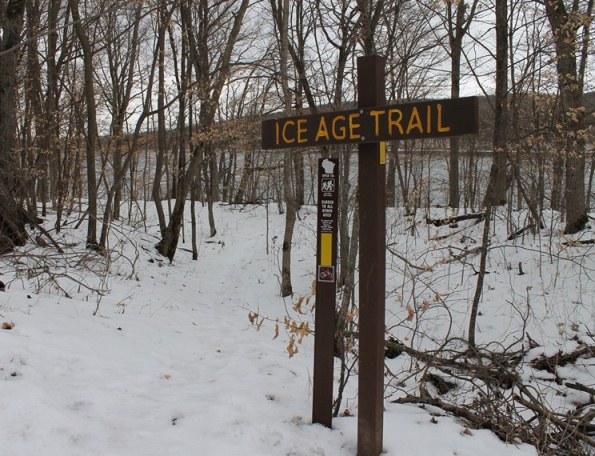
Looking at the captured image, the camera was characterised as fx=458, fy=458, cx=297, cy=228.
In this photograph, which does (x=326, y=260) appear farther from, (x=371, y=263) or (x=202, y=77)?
(x=202, y=77)

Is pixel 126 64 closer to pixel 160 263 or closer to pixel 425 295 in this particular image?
pixel 160 263

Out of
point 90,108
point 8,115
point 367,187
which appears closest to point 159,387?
point 367,187

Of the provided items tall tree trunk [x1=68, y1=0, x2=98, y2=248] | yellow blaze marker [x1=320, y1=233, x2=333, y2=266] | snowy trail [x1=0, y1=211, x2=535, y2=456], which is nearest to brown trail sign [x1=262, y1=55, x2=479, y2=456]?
yellow blaze marker [x1=320, y1=233, x2=333, y2=266]

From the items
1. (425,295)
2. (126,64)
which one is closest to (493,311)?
(425,295)

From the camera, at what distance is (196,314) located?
6906mm

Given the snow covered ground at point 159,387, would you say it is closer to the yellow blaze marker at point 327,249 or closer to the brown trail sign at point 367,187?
the brown trail sign at point 367,187

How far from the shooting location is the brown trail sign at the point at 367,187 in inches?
91.6

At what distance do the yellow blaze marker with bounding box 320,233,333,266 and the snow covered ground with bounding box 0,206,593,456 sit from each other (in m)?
1.08

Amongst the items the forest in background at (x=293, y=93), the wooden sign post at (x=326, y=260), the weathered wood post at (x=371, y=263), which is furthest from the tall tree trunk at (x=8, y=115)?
the weathered wood post at (x=371, y=263)

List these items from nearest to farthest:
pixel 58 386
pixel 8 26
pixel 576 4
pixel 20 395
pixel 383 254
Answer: pixel 383 254 → pixel 20 395 → pixel 58 386 → pixel 8 26 → pixel 576 4

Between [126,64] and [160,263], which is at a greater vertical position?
[126,64]

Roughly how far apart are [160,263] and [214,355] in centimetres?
641

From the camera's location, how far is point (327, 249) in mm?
2771

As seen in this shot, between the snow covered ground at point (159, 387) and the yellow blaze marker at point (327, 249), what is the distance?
1.08m
